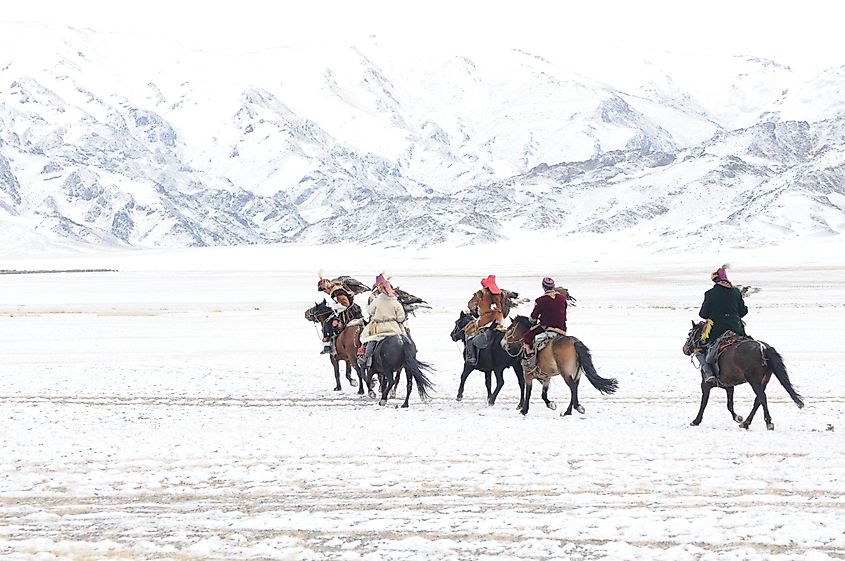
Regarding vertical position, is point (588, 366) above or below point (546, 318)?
below

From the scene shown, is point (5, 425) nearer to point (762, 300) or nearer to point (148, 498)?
point (148, 498)

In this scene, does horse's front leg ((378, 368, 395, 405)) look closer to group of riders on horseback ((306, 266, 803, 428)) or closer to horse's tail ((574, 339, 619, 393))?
group of riders on horseback ((306, 266, 803, 428))

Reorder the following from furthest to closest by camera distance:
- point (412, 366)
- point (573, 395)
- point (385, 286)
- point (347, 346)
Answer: point (347, 346), point (385, 286), point (412, 366), point (573, 395)

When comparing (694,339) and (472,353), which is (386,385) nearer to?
(472,353)

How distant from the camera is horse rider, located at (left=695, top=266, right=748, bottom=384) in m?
13.5

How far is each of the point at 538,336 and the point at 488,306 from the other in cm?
130

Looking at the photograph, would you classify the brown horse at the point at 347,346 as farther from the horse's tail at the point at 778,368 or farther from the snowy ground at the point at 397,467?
the horse's tail at the point at 778,368

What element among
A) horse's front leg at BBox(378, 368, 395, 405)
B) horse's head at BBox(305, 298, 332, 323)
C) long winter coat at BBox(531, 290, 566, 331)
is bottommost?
horse's front leg at BBox(378, 368, 395, 405)

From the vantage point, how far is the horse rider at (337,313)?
58.4 ft

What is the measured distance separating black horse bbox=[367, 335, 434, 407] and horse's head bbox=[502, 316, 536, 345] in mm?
1391

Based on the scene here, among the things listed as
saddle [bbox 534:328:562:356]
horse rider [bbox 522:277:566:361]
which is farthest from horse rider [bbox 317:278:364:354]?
saddle [bbox 534:328:562:356]

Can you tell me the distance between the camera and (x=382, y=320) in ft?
53.0

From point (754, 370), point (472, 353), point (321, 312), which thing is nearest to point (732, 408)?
point (754, 370)

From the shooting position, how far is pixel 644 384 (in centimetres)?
1809
